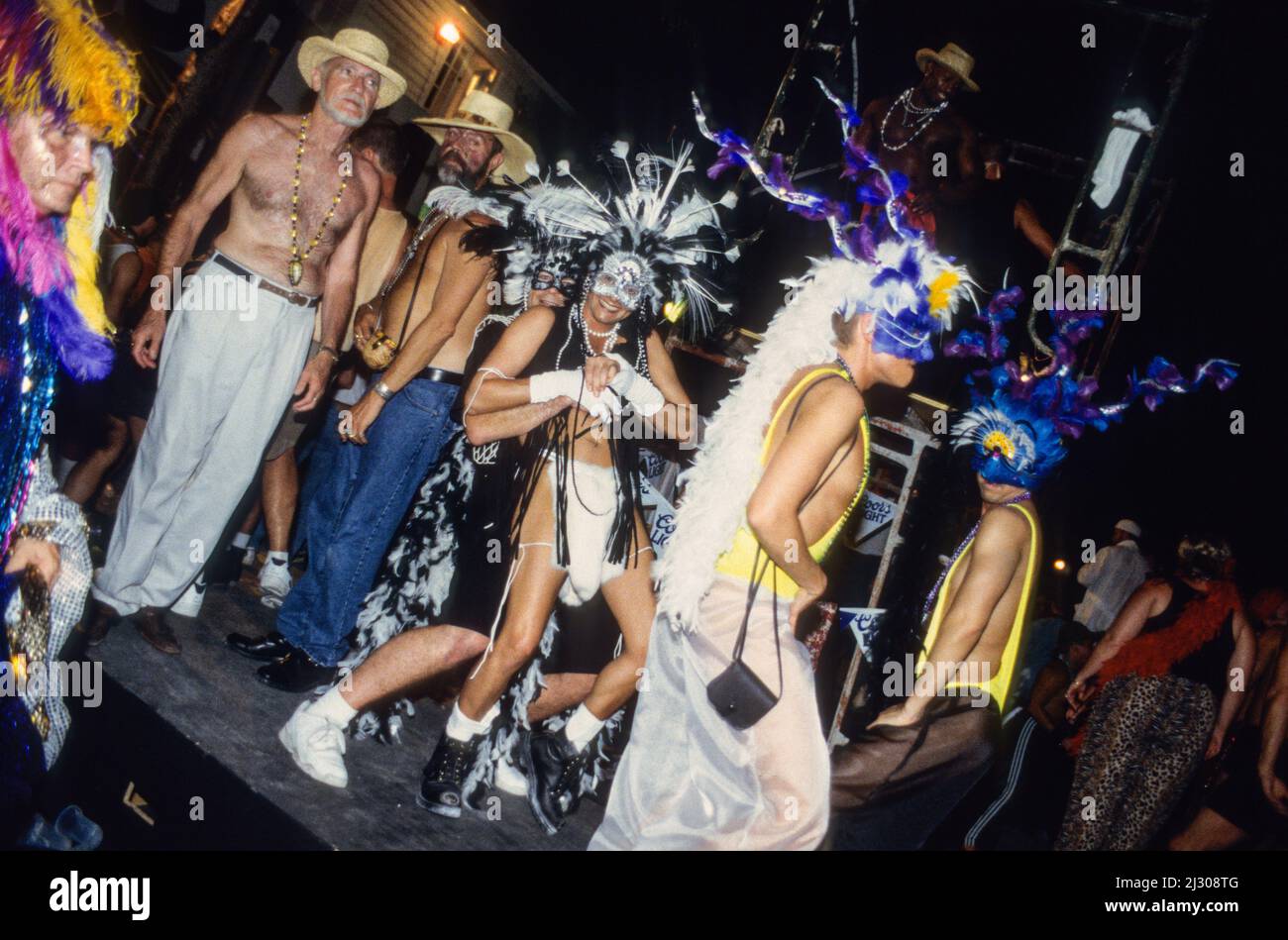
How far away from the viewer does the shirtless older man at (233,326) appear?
3.07 metres

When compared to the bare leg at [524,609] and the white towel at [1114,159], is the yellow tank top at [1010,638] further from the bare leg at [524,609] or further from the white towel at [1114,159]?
the white towel at [1114,159]

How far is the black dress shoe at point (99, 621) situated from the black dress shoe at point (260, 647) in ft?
1.44

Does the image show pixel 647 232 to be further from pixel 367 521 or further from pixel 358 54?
pixel 367 521

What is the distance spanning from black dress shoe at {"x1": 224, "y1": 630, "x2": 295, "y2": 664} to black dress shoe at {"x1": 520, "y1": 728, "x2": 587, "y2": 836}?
1141 millimetres

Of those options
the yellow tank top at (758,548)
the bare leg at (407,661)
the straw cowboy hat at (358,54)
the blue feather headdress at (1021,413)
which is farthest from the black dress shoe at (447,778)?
the straw cowboy hat at (358,54)

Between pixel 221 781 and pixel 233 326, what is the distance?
5.46 feet

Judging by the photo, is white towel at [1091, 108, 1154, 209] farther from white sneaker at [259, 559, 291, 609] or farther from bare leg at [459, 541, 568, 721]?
white sneaker at [259, 559, 291, 609]

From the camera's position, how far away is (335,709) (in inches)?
106

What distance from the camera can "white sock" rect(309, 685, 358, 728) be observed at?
2.69 meters

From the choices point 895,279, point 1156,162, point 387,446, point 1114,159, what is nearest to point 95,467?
point 387,446

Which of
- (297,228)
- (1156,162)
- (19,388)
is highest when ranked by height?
(1156,162)

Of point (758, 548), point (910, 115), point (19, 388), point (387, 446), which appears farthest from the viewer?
point (910, 115)

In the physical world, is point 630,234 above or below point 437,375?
above
